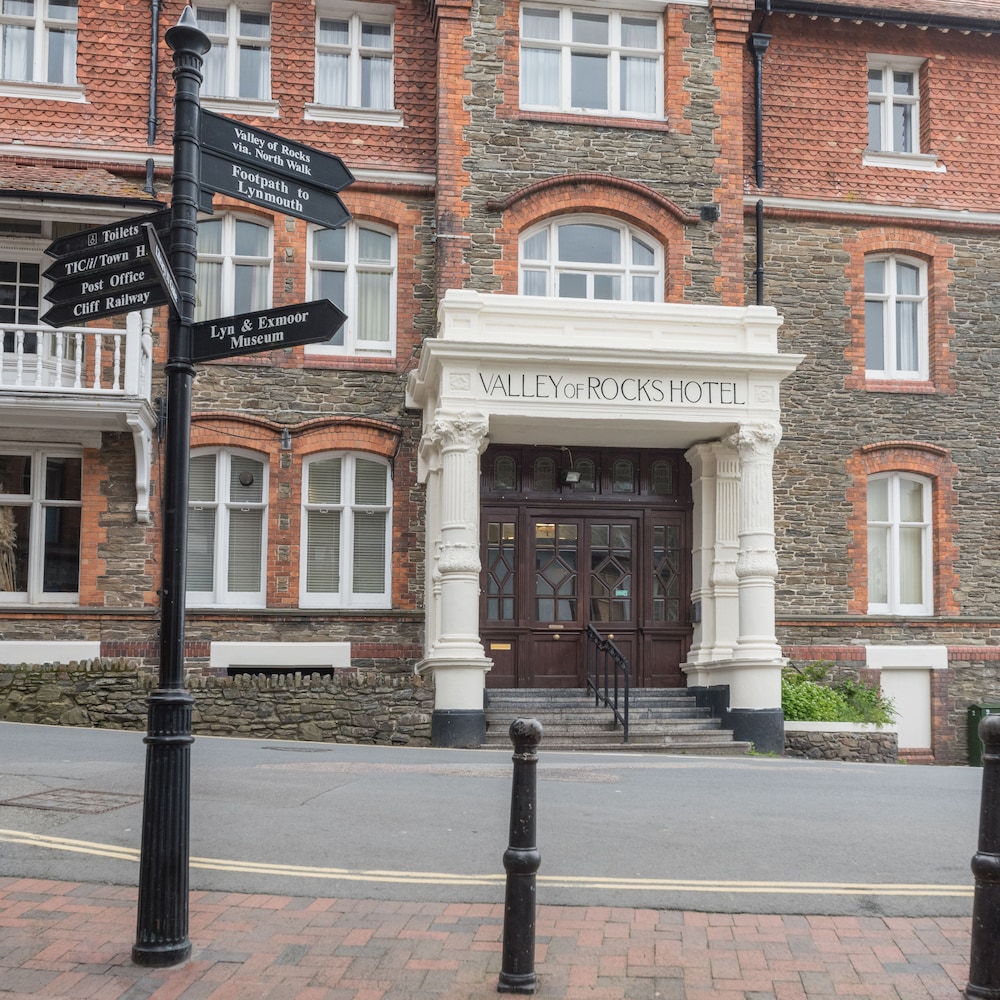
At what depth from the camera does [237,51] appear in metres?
18.7

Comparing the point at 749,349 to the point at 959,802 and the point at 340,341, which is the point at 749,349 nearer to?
the point at 340,341

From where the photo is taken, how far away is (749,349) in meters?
15.9

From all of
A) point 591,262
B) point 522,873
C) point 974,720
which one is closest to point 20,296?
point 591,262

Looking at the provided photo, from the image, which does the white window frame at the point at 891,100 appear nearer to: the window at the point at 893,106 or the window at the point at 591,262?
the window at the point at 893,106

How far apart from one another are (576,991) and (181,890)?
1781mm

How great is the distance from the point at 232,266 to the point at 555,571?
6675 millimetres

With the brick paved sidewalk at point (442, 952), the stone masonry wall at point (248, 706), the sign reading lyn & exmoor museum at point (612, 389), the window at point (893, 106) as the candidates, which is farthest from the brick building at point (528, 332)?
the brick paved sidewalk at point (442, 952)

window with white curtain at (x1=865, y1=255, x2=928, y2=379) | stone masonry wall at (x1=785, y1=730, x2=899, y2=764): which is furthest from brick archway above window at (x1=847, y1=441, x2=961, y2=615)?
stone masonry wall at (x1=785, y1=730, x2=899, y2=764)

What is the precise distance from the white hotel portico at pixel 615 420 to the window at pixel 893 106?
610 cm

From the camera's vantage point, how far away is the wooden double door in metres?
17.3

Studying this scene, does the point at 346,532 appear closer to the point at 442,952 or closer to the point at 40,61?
the point at 40,61

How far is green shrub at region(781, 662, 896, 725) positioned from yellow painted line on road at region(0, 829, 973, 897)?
9.72 meters

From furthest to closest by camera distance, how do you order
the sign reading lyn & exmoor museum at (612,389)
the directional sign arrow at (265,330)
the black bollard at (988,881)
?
the sign reading lyn & exmoor museum at (612,389) → the directional sign arrow at (265,330) → the black bollard at (988,881)

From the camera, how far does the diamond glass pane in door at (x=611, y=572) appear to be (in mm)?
17641
